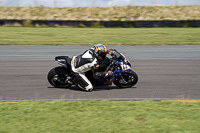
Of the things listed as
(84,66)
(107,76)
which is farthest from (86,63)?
(107,76)

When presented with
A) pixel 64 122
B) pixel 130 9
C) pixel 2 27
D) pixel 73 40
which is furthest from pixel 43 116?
pixel 130 9

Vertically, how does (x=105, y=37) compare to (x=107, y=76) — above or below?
above

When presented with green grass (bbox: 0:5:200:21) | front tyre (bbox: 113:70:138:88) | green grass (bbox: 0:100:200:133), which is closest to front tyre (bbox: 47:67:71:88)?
front tyre (bbox: 113:70:138:88)

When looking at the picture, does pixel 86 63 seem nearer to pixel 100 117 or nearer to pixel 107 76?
pixel 107 76

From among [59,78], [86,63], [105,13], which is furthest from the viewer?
[105,13]

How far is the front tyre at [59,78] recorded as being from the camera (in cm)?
905

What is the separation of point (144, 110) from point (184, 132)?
1449 mm

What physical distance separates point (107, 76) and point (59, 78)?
1.43 metres

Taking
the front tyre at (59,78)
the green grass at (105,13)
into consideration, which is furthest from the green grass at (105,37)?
the green grass at (105,13)

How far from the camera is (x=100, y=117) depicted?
5953mm

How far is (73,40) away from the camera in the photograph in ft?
71.4

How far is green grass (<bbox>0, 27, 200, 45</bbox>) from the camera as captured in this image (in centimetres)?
2091

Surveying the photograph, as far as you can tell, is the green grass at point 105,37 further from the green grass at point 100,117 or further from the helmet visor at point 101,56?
the green grass at point 100,117

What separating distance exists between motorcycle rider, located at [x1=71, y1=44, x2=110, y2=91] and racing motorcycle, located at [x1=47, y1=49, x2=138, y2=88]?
211mm
